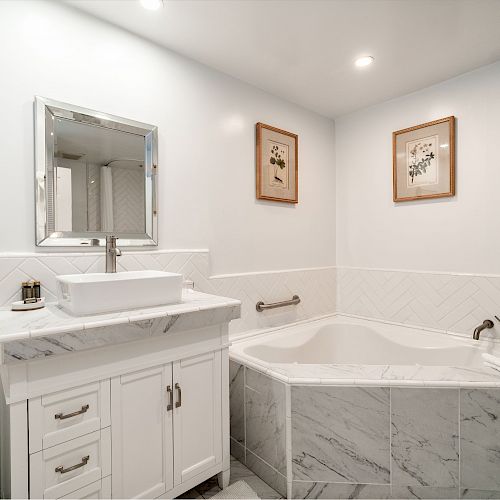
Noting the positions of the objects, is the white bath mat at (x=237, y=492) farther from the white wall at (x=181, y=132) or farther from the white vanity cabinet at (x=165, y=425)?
the white wall at (x=181, y=132)

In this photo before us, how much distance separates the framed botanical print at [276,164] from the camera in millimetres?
2498

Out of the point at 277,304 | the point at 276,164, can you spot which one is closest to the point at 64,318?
the point at 277,304

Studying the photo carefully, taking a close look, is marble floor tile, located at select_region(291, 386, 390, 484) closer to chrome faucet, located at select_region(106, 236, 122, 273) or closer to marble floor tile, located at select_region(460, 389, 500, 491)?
marble floor tile, located at select_region(460, 389, 500, 491)

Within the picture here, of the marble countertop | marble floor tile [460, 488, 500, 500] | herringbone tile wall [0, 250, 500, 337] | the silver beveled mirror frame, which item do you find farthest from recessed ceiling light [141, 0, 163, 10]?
marble floor tile [460, 488, 500, 500]

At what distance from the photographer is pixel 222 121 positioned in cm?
229

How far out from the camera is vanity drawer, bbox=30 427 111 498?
3.66 ft

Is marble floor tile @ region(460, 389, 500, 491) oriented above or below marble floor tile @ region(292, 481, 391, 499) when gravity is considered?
above

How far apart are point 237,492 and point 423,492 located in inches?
34.4

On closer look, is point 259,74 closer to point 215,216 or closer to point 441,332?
point 215,216

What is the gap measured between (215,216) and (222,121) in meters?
0.67

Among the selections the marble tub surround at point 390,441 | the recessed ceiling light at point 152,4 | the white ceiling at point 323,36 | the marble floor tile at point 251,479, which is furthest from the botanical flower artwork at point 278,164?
the marble floor tile at point 251,479

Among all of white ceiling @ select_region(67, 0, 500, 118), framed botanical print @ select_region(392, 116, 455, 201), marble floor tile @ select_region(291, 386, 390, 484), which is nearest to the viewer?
marble floor tile @ select_region(291, 386, 390, 484)

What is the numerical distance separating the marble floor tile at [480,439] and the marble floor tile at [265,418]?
82 centimetres

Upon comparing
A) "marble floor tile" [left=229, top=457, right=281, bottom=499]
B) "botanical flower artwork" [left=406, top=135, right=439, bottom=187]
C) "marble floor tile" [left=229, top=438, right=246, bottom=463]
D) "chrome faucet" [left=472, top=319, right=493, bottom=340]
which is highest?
"botanical flower artwork" [left=406, top=135, right=439, bottom=187]
